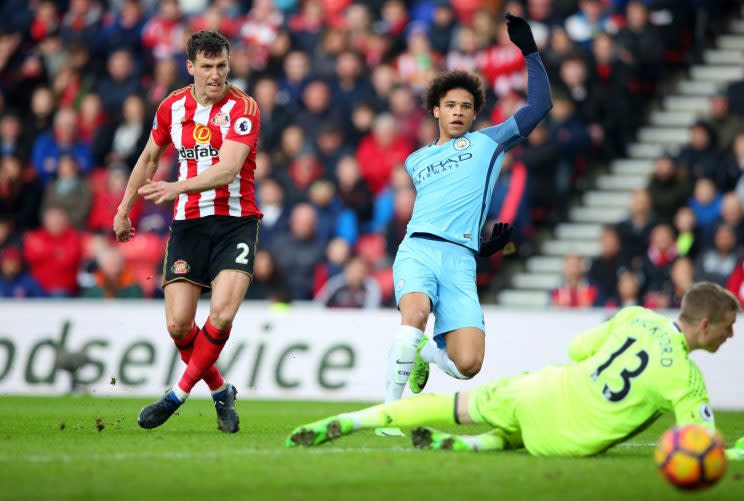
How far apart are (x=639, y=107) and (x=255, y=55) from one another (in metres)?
5.81

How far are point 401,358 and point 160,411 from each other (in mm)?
1686

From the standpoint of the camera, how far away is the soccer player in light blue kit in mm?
8711

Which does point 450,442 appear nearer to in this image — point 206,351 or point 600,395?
point 600,395

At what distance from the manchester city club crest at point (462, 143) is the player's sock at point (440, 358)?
56.7 inches

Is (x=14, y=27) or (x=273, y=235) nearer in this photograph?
(x=273, y=235)

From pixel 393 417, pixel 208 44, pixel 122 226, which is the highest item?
pixel 208 44

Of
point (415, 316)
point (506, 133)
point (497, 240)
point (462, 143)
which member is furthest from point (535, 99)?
point (415, 316)

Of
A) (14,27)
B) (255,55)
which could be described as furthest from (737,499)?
(14,27)

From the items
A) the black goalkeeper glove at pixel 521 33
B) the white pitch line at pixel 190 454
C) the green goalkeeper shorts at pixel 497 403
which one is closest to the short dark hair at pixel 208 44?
the black goalkeeper glove at pixel 521 33

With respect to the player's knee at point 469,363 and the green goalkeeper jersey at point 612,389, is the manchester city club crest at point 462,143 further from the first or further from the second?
the green goalkeeper jersey at point 612,389

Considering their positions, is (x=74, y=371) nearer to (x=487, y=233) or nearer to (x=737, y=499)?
(x=487, y=233)

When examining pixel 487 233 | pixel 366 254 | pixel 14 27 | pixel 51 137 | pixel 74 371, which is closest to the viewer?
pixel 487 233

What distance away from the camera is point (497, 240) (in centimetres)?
916

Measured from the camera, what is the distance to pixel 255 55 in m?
19.2
